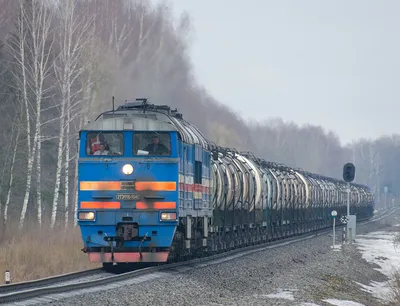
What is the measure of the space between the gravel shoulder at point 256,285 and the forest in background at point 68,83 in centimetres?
1041

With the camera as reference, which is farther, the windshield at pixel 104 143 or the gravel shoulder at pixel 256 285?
the windshield at pixel 104 143

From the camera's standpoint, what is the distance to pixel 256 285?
1647cm

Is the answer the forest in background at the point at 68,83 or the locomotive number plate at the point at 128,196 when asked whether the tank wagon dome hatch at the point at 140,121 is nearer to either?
the locomotive number plate at the point at 128,196

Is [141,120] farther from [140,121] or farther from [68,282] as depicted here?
[68,282]

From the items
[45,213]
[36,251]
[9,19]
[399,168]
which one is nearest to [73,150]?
[45,213]

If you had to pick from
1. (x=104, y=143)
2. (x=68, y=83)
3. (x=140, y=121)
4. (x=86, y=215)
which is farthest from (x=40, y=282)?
(x=68, y=83)

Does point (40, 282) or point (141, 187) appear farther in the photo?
point (141, 187)

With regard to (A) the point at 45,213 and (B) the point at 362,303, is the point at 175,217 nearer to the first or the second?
(B) the point at 362,303

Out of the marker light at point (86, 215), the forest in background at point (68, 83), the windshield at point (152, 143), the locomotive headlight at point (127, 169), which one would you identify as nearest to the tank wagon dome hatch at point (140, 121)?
the windshield at point (152, 143)

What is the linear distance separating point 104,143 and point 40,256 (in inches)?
175

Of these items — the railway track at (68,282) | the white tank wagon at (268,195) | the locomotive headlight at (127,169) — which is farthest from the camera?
the white tank wagon at (268,195)

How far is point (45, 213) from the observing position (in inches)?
1449

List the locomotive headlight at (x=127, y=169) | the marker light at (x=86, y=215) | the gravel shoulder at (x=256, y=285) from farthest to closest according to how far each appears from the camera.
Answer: the locomotive headlight at (x=127, y=169) → the marker light at (x=86, y=215) → the gravel shoulder at (x=256, y=285)

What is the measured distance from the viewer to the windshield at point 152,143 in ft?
58.3
